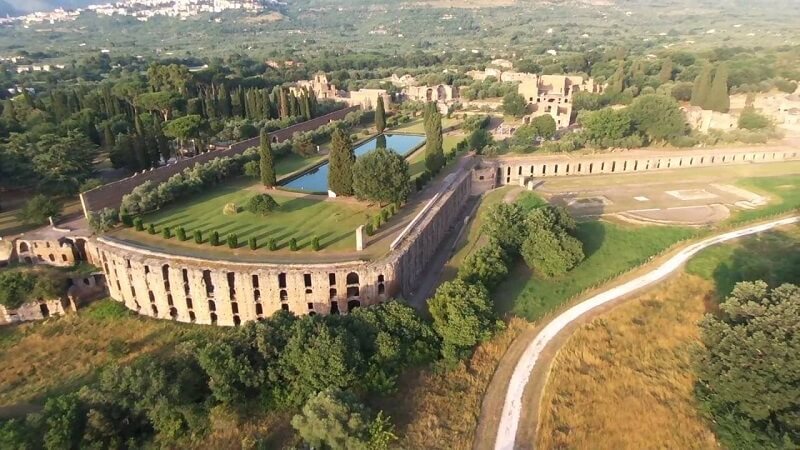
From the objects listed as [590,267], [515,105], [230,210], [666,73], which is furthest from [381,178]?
[666,73]

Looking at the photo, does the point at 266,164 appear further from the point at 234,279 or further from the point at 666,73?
the point at 666,73

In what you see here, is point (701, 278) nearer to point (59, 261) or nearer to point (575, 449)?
point (575, 449)

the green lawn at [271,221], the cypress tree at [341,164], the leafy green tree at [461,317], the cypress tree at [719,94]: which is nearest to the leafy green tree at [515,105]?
the cypress tree at [719,94]

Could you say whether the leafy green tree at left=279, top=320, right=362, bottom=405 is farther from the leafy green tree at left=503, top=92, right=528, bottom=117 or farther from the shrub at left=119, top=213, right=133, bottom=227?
the leafy green tree at left=503, top=92, right=528, bottom=117

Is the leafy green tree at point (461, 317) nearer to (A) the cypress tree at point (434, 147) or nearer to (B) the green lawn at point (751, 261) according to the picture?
(B) the green lawn at point (751, 261)

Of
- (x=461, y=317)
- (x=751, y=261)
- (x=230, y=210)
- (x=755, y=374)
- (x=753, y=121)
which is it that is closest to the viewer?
(x=755, y=374)

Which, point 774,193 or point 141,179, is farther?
point 774,193
